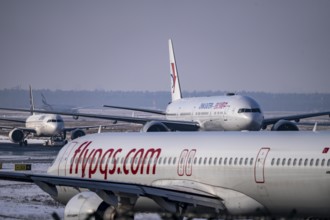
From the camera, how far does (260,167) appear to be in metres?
23.2

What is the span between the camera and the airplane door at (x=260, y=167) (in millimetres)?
23078

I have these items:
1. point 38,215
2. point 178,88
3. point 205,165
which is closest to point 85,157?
point 38,215

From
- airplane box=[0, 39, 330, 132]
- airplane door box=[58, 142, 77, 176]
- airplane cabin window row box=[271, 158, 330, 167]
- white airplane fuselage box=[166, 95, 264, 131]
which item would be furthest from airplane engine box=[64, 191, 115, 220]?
white airplane fuselage box=[166, 95, 264, 131]

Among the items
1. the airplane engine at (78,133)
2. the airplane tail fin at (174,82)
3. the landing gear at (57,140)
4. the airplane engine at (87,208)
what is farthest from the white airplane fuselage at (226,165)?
the landing gear at (57,140)

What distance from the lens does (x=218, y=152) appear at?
Answer: 81.1ft

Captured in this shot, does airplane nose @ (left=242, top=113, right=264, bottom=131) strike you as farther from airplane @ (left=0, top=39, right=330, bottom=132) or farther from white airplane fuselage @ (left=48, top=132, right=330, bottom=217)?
white airplane fuselage @ (left=48, top=132, right=330, bottom=217)

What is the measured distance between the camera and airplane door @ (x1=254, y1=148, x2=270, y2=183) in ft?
75.7

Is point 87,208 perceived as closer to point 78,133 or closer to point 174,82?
point 174,82

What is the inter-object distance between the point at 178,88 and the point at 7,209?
166 feet

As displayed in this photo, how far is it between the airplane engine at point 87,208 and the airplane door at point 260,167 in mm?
3829

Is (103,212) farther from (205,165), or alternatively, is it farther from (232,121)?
(232,121)

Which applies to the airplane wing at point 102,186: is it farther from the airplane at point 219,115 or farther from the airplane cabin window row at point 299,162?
the airplane at point 219,115

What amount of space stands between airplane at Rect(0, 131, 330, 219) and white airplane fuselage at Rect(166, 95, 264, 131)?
36.2m

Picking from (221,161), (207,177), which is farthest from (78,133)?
(221,161)
